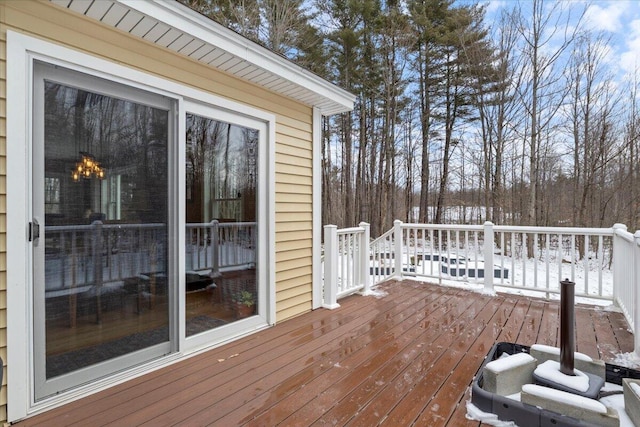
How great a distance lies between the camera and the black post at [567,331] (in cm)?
202

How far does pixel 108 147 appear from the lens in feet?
7.38

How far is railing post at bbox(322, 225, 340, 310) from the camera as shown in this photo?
161 inches

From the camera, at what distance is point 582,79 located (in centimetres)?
837

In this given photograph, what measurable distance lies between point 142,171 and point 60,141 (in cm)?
51

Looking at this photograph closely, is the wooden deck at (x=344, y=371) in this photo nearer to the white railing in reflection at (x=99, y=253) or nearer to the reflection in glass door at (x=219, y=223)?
the reflection in glass door at (x=219, y=223)

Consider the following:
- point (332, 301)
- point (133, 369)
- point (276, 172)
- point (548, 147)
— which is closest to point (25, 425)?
point (133, 369)

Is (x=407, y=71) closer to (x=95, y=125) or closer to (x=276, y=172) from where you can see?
(x=276, y=172)

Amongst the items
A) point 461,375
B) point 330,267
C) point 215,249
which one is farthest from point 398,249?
point 215,249

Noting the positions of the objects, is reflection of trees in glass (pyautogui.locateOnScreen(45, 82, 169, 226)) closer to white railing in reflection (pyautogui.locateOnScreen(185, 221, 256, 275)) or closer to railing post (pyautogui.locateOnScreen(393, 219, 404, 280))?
white railing in reflection (pyautogui.locateOnScreen(185, 221, 256, 275))

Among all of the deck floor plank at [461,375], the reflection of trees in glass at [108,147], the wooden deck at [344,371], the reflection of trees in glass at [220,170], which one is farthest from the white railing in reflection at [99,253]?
the deck floor plank at [461,375]

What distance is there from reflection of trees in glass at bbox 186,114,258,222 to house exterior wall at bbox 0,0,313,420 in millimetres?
311

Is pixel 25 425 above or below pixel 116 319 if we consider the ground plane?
below

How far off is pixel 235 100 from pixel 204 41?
67 cm

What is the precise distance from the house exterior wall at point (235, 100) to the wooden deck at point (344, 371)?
529mm
